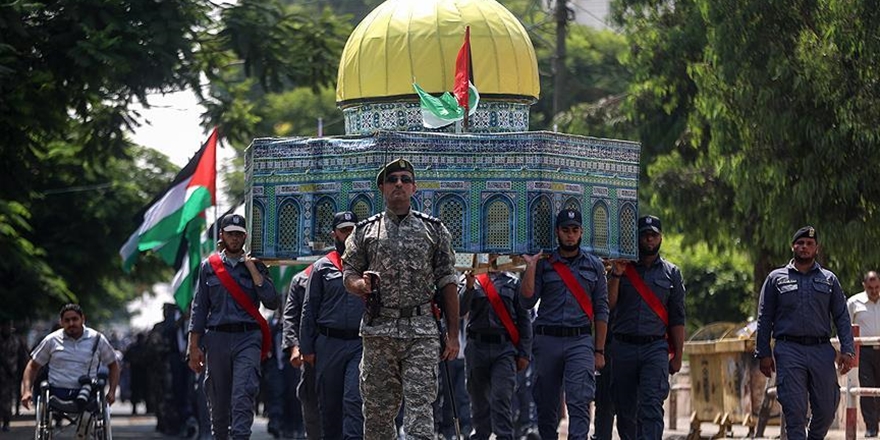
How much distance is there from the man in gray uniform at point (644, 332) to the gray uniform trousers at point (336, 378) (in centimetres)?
224

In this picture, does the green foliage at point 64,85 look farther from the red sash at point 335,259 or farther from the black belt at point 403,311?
the black belt at point 403,311

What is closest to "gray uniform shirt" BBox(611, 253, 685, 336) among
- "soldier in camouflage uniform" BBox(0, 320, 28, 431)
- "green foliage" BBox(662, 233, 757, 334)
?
"soldier in camouflage uniform" BBox(0, 320, 28, 431)

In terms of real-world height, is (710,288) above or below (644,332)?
above

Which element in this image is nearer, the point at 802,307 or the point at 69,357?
the point at 802,307

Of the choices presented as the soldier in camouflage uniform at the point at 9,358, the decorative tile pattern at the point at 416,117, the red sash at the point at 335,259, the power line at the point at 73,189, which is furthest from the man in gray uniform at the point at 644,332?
the power line at the point at 73,189

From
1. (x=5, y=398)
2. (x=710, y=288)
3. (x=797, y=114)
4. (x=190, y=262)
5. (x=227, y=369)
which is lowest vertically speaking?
(x=5, y=398)

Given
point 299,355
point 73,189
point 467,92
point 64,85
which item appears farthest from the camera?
point 73,189

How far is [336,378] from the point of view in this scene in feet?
50.6

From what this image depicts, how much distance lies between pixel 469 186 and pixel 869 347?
20.8ft

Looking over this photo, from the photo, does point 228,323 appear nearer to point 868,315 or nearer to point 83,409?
point 83,409

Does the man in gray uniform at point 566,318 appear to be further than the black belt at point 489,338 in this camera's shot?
→ No

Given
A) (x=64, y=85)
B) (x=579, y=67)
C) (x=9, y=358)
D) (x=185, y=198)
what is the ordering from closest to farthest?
(x=185, y=198)
(x=64, y=85)
(x=9, y=358)
(x=579, y=67)

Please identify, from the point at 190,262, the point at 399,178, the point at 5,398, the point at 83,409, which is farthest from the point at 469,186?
the point at 5,398

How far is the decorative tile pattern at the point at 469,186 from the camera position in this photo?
15.8 m
